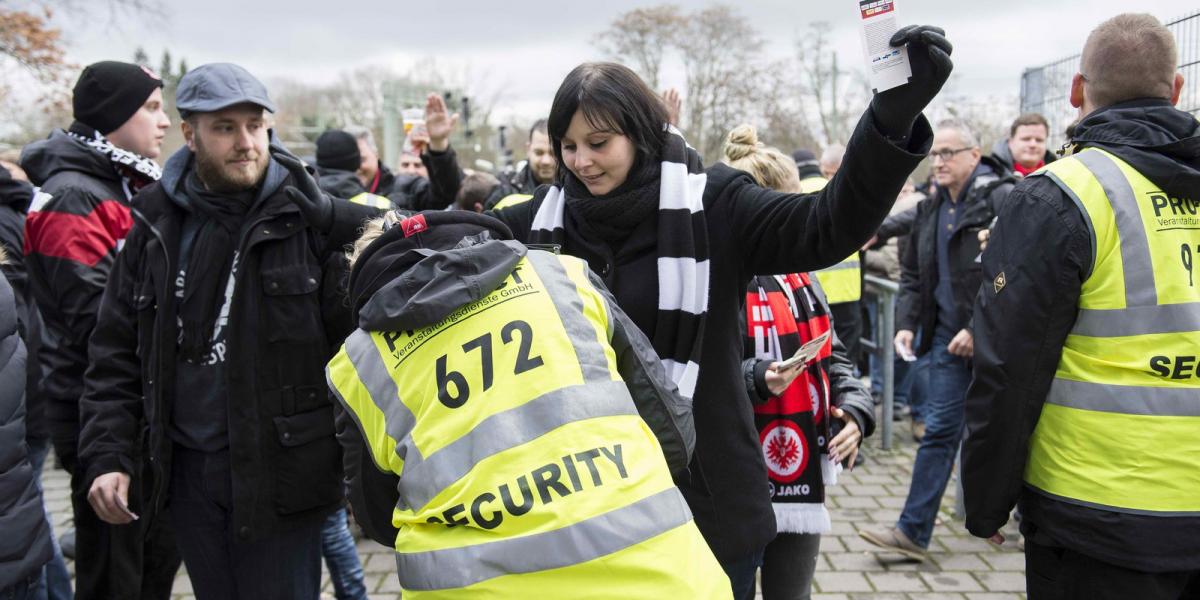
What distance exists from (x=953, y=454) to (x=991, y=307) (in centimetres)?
245

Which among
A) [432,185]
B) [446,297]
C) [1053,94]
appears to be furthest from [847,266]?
[446,297]

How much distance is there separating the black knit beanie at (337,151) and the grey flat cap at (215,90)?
3410 mm

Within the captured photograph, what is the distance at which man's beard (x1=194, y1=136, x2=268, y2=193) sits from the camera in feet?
9.11

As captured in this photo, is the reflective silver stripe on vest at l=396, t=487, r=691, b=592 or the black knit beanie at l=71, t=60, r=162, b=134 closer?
the reflective silver stripe on vest at l=396, t=487, r=691, b=592

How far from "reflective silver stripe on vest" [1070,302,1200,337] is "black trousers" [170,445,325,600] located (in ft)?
7.68

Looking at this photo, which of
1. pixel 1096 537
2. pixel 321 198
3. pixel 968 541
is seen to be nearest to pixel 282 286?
pixel 321 198

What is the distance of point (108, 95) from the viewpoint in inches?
143

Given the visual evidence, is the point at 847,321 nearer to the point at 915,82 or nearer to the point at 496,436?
the point at 915,82

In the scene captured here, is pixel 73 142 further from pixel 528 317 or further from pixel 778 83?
pixel 778 83

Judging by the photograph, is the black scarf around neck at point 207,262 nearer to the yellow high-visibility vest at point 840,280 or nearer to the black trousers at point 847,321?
the yellow high-visibility vest at point 840,280

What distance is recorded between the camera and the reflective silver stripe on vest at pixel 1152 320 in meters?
2.33

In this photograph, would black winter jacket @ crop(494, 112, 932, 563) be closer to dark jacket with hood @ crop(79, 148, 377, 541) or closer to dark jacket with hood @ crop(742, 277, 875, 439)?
dark jacket with hood @ crop(742, 277, 875, 439)

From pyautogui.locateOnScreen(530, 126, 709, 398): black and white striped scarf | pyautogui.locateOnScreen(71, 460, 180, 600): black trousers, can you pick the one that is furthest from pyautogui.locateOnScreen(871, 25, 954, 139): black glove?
pyautogui.locateOnScreen(71, 460, 180, 600): black trousers

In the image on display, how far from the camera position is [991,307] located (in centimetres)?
259
